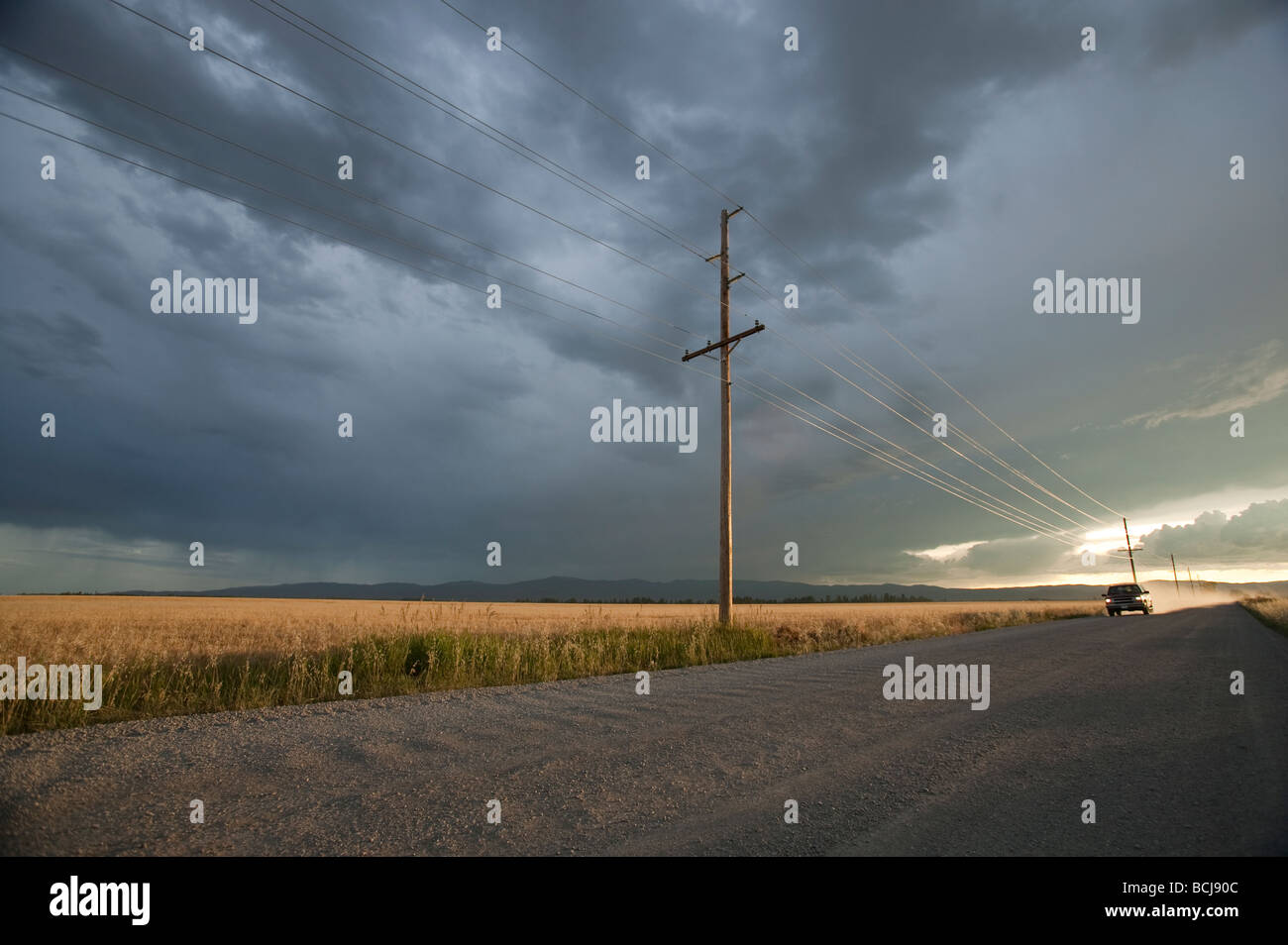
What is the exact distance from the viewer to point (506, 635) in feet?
49.3

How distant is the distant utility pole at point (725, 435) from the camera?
18000mm

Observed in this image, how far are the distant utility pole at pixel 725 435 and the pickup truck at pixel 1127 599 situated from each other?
37.9m

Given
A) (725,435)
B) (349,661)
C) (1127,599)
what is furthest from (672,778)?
(1127,599)

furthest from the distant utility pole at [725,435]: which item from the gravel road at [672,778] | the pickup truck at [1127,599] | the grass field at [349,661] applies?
the pickup truck at [1127,599]

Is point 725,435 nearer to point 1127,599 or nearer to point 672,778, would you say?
point 672,778

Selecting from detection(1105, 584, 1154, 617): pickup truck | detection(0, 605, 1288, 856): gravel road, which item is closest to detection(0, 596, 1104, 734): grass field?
detection(0, 605, 1288, 856): gravel road

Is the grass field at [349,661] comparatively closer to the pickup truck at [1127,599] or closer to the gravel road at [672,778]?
the gravel road at [672,778]

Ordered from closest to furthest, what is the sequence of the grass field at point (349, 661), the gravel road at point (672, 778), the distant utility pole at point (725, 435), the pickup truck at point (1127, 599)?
1. the gravel road at point (672, 778)
2. the grass field at point (349, 661)
3. the distant utility pole at point (725, 435)
4. the pickup truck at point (1127, 599)

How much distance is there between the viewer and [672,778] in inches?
197
